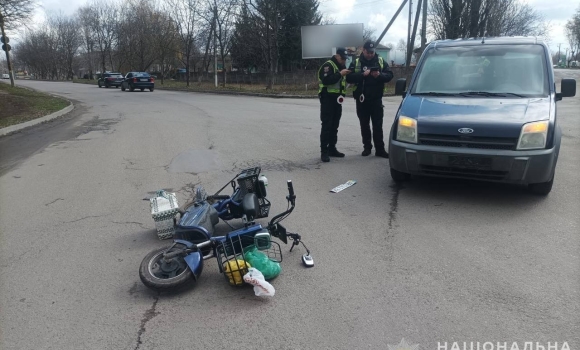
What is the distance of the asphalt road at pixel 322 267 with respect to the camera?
2.86 m

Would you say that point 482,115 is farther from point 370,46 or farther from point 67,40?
point 67,40

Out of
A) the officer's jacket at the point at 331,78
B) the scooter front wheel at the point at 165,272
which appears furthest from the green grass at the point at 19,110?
the scooter front wheel at the point at 165,272

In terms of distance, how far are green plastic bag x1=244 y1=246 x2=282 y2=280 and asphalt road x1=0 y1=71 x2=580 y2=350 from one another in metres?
0.10

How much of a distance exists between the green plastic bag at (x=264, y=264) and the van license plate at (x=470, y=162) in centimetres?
253

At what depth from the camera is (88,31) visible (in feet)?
242

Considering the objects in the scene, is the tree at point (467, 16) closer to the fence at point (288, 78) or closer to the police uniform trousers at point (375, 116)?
the fence at point (288, 78)

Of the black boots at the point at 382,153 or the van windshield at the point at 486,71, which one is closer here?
the van windshield at the point at 486,71

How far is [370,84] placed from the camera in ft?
24.4

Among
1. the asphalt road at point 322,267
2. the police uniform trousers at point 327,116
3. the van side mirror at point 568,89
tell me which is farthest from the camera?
the police uniform trousers at point 327,116

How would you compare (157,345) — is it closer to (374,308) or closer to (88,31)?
(374,308)

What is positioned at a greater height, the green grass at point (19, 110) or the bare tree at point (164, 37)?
the bare tree at point (164, 37)

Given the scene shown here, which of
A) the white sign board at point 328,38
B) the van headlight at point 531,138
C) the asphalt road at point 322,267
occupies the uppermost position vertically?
the white sign board at point 328,38

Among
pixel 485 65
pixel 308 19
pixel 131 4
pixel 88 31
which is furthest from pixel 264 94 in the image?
pixel 88 31

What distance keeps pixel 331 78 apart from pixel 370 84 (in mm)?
729
